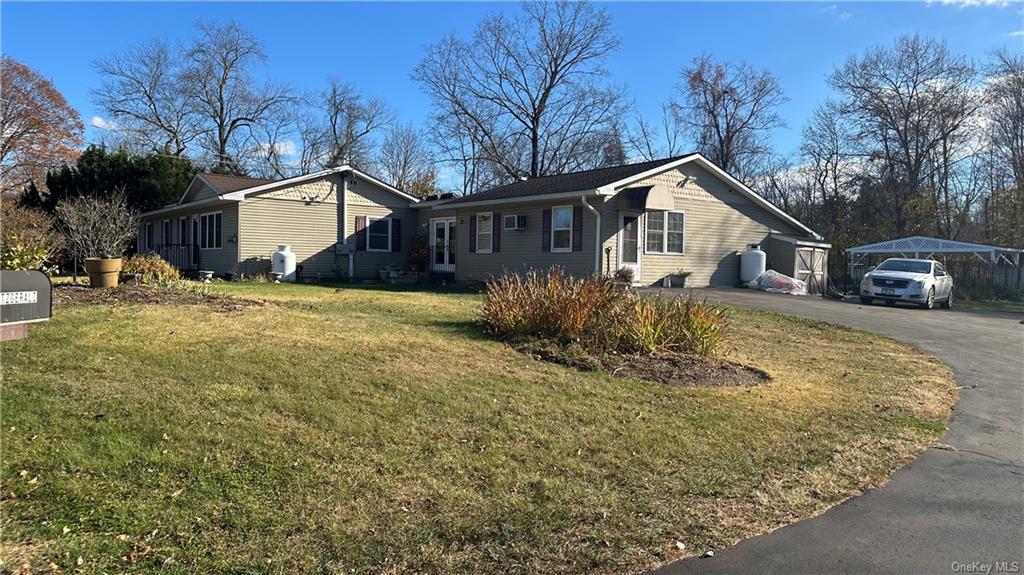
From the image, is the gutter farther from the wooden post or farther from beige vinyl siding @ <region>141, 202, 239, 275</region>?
the wooden post

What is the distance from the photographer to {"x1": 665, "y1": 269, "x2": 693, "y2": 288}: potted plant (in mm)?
19344

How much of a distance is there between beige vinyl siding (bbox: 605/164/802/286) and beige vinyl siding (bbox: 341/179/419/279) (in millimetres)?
9561

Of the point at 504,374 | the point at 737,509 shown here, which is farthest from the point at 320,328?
the point at 737,509

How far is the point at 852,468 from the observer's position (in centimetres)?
473

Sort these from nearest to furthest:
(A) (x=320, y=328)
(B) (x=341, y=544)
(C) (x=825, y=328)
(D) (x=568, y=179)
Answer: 1. (B) (x=341, y=544)
2. (A) (x=320, y=328)
3. (C) (x=825, y=328)
4. (D) (x=568, y=179)

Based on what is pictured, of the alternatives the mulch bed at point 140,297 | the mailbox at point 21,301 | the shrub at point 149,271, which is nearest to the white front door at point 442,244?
the shrub at point 149,271

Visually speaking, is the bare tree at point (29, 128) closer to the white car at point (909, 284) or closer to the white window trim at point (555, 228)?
the white window trim at point (555, 228)

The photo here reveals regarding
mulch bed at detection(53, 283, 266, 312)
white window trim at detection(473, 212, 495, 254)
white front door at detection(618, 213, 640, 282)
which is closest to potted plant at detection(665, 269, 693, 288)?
white front door at detection(618, 213, 640, 282)

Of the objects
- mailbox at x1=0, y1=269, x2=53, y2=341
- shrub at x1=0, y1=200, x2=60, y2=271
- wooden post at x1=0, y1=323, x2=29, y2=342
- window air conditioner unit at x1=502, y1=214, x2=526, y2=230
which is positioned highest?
window air conditioner unit at x1=502, y1=214, x2=526, y2=230

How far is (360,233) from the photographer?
23.6m

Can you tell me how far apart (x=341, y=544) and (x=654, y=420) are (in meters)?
3.00

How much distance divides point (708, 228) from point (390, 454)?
689 inches

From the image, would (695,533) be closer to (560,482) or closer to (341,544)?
(560,482)

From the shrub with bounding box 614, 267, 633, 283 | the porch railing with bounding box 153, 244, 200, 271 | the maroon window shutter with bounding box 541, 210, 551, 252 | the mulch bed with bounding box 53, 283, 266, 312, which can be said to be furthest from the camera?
the porch railing with bounding box 153, 244, 200, 271
